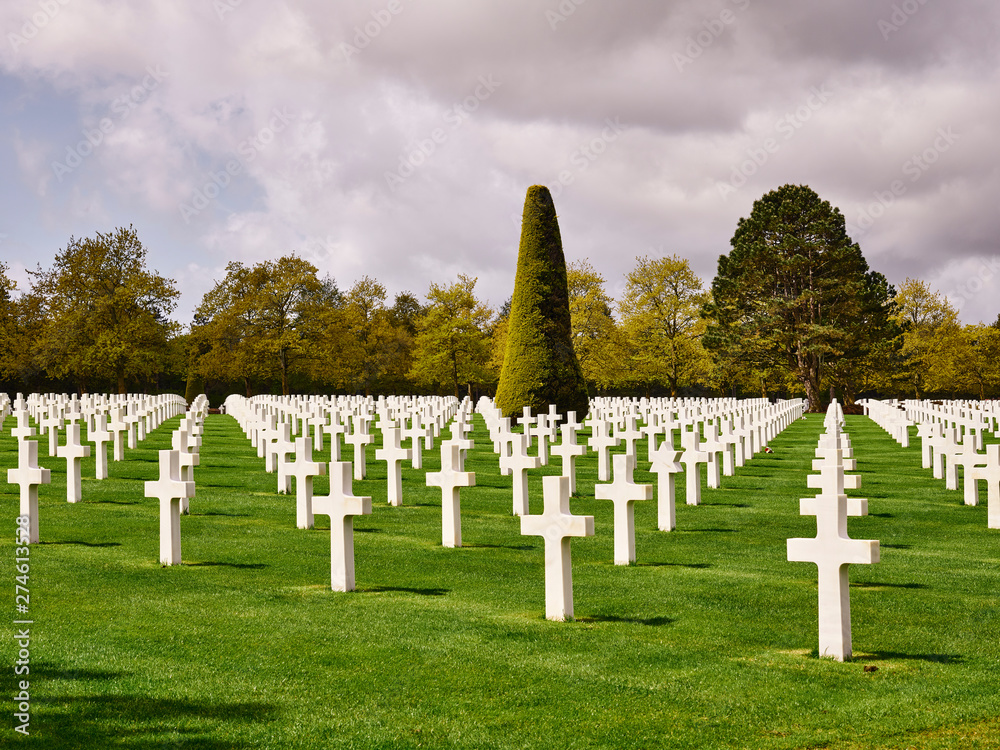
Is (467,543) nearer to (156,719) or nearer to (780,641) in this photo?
(780,641)

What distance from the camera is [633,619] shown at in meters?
6.37

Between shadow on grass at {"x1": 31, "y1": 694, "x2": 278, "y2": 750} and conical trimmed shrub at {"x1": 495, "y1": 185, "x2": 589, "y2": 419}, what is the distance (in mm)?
24321

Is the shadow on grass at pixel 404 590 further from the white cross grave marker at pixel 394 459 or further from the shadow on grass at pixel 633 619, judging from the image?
the white cross grave marker at pixel 394 459

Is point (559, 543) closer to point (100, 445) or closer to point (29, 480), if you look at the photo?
point (29, 480)

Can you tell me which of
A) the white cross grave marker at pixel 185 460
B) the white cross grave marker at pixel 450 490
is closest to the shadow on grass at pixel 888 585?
the white cross grave marker at pixel 450 490

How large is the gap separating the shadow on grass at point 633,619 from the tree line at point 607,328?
46.2 m

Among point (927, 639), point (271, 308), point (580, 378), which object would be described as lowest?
point (927, 639)

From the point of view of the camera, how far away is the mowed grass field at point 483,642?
4.32 m

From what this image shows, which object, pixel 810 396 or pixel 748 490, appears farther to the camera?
pixel 810 396

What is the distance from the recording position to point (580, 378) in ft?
97.7

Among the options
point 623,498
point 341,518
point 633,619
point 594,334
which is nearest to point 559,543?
point 633,619

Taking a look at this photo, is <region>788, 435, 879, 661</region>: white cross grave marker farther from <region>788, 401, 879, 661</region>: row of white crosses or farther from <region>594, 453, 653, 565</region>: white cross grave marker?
<region>594, 453, 653, 565</region>: white cross grave marker

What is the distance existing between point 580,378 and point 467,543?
20435mm

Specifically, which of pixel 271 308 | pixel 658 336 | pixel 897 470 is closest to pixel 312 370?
pixel 271 308
